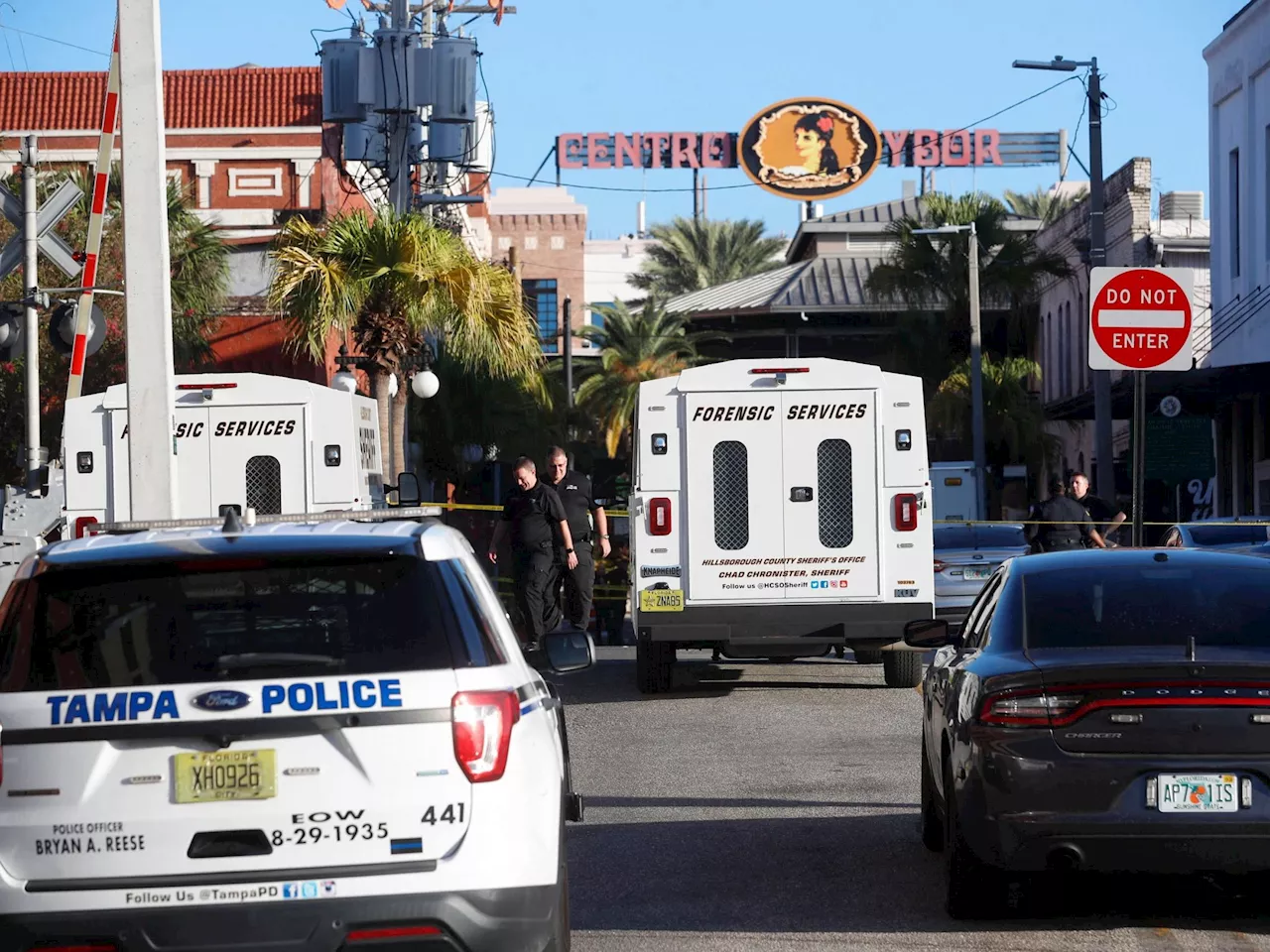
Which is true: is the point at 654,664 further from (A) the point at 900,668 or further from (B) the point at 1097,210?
(B) the point at 1097,210

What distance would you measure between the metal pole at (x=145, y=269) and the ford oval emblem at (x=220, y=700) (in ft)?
22.3

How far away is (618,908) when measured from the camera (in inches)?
316

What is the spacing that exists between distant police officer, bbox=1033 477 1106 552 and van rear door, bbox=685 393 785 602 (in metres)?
5.17

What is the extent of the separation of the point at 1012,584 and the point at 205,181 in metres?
31.0

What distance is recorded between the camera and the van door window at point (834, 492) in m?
16.1

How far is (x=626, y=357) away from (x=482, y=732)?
51459mm

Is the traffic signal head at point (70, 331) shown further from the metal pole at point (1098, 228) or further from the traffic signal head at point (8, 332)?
the metal pole at point (1098, 228)

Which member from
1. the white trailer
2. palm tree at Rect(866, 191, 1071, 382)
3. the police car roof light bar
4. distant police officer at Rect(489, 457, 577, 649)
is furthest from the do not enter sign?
palm tree at Rect(866, 191, 1071, 382)

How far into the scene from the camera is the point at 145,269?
12.0 meters

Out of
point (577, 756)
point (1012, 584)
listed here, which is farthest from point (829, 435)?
point (1012, 584)

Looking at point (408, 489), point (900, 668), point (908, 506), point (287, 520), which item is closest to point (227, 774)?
point (287, 520)

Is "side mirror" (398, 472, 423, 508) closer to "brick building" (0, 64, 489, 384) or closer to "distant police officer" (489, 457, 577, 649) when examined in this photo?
"distant police officer" (489, 457, 577, 649)

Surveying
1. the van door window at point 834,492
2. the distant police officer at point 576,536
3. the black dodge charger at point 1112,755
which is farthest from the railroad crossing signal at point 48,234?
the black dodge charger at point 1112,755

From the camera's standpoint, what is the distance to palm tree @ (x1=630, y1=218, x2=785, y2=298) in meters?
81.4
